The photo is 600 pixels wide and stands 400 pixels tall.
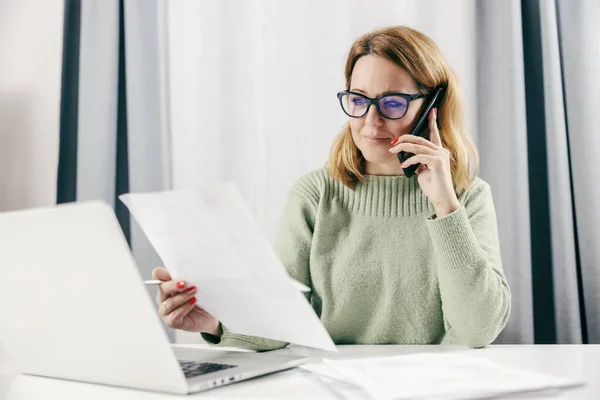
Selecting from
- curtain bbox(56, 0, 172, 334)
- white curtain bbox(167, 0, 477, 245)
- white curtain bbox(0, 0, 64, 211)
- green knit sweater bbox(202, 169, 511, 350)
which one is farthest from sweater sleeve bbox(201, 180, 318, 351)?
white curtain bbox(0, 0, 64, 211)

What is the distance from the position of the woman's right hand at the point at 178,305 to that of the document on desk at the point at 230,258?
1.9 inches

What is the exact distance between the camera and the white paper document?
639 mm

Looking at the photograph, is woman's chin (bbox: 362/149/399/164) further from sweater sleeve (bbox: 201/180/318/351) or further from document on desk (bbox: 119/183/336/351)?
document on desk (bbox: 119/183/336/351)

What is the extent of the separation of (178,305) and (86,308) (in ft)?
0.77

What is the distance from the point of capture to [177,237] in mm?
748

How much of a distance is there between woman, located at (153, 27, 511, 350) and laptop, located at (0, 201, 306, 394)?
49cm

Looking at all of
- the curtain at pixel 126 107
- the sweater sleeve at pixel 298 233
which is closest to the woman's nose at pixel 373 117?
the sweater sleeve at pixel 298 233

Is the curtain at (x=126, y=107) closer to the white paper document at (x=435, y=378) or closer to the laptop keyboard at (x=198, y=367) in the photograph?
the laptop keyboard at (x=198, y=367)

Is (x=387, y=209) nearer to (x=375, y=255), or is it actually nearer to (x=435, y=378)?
(x=375, y=255)

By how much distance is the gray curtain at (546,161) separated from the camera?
1.72 m

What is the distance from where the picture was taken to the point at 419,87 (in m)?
1.27

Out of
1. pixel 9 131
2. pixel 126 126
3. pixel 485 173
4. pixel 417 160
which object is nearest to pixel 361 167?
pixel 417 160

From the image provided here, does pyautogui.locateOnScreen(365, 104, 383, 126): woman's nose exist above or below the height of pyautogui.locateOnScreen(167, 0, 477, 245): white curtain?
below

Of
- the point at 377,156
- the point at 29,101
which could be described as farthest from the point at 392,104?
the point at 29,101
